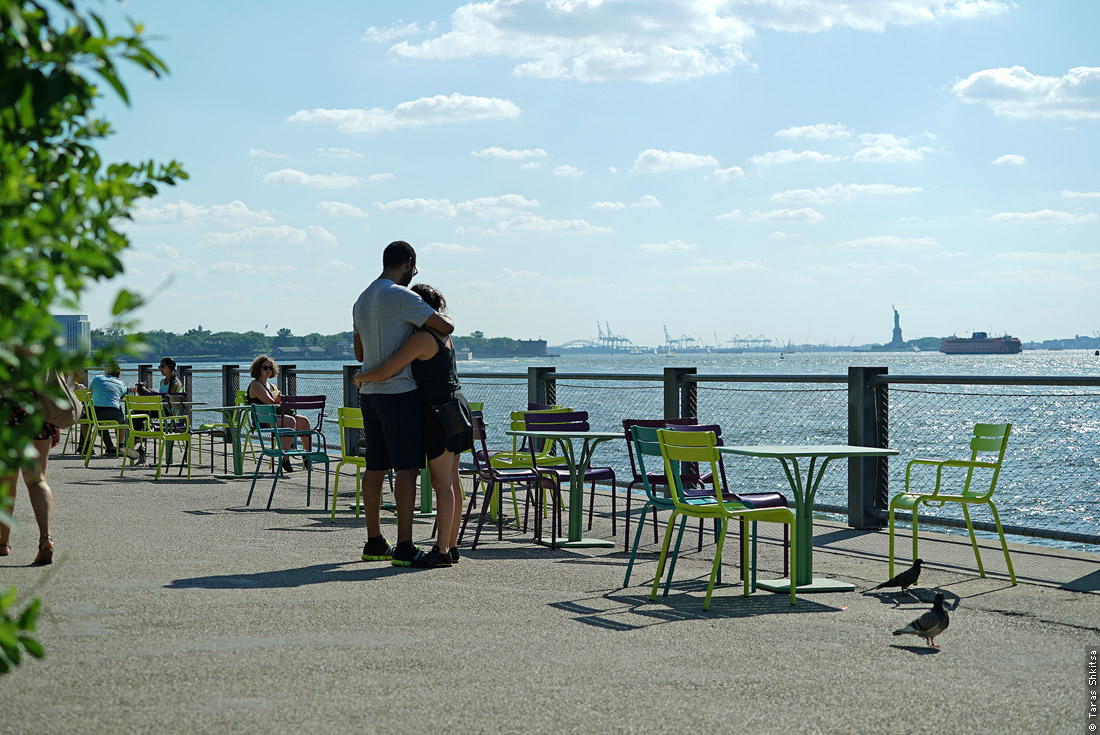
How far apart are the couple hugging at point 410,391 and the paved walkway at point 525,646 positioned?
0.30 metres

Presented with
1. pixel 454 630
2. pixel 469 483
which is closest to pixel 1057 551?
pixel 454 630

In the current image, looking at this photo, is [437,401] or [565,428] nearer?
[437,401]

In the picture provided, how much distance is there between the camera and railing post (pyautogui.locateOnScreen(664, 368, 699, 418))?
1067cm

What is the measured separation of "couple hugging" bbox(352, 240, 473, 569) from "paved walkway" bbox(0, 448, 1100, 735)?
0.30 metres

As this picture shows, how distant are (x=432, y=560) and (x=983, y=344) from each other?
166 metres

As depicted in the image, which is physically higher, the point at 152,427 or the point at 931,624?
the point at 152,427

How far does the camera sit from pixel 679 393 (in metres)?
10.7

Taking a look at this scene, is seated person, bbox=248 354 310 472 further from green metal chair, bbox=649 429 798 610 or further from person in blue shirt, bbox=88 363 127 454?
green metal chair, bbox=649 429 798 610

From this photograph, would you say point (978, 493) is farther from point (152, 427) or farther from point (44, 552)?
point (152, 427)

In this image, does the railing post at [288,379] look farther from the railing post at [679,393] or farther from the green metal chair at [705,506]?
the green metal chair at [705,506]

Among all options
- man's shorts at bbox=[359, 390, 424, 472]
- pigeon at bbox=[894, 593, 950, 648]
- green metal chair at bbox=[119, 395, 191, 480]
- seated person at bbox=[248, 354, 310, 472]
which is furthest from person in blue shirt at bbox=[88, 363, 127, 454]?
pigeon at bbox=[894, 593, 950, 648]

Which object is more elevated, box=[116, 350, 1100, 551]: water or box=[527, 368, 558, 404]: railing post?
box=[527, 368, 558, 404]: railing post

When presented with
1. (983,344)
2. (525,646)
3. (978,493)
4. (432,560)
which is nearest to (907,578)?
(978,493)

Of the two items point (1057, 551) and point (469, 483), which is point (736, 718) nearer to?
point (1057, 551)
